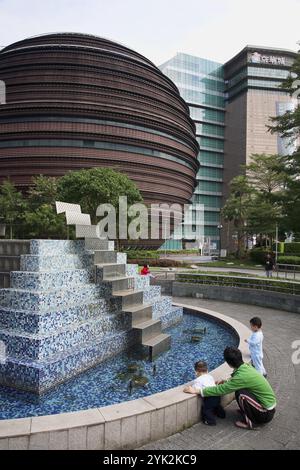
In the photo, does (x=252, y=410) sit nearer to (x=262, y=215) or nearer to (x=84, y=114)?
(x=262, y=215)

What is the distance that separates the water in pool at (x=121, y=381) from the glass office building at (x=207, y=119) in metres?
83.2

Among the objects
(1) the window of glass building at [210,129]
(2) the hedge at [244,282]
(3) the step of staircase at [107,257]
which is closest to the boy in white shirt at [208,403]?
(3) the step of staircase at [107,257]

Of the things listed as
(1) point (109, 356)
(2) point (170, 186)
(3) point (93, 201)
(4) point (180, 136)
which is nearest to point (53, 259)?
(1) point (109, 356)

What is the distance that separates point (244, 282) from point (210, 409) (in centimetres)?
1227

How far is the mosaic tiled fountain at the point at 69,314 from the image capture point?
6.87 metres

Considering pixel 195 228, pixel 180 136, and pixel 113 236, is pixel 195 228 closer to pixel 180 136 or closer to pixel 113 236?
pixel 180 136

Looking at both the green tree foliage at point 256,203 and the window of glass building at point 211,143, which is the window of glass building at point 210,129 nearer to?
the window of glass building at point 211,143

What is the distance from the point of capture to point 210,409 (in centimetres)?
516

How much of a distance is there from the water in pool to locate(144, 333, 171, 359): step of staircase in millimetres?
188

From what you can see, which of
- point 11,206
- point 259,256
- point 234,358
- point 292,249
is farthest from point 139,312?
point 11,206

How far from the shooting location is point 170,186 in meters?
59.8

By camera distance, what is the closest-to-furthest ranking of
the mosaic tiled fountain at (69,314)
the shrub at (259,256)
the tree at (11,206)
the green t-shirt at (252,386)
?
the green t-shirt at (252,386) < the mosaic tiled fountain at (69,314) < the shrub at (259,256) < the tree at (11,206)

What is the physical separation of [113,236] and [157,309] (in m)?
21.1

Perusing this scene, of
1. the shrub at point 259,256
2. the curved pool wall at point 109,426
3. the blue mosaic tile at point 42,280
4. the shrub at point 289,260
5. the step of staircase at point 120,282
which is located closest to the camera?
the curved pool wall at point 109,426
